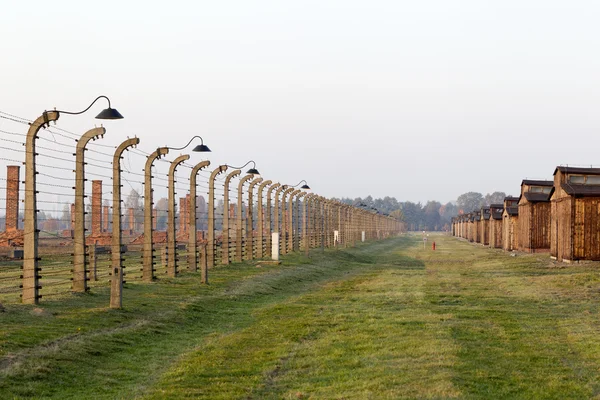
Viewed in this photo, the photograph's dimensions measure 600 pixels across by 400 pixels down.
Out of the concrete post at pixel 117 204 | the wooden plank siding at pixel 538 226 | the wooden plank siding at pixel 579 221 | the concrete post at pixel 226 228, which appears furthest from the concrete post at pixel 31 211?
the wooden plank siding at pixel 538 226

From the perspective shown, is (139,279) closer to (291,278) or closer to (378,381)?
(291,278)

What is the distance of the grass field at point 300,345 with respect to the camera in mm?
12930

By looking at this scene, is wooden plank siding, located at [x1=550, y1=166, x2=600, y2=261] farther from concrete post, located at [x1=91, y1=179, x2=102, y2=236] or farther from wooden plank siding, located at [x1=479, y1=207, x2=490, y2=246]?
wooden plank siding, located at [x1=479, y1=207, x2=490, y2=246]

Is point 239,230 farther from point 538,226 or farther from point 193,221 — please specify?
A: point 538,226

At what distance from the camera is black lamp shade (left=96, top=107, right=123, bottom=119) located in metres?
21.5

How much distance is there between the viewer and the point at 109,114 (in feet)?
70.8

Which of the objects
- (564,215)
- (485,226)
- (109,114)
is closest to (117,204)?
(109,114)

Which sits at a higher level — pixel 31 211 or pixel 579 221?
pixel 31 211

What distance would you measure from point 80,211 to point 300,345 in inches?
384

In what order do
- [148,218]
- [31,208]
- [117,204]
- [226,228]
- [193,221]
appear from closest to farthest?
[31,208] → [117,204] → [148,218] → [193,221] → [226,228]

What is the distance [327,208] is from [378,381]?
6889 cm

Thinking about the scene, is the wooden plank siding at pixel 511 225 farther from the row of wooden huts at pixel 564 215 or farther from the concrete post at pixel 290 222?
the concrete post at pixel 290 222

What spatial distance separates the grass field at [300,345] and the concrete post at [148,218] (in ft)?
2.25

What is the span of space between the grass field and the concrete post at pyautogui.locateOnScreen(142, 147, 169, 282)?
2.25 feet
